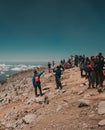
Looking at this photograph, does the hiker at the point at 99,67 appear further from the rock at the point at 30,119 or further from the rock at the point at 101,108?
the rock at the point at 30,119

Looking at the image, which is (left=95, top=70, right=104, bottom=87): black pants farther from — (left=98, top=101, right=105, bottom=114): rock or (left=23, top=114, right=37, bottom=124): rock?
(left=23, top=114, right=37, bottom=124): rock

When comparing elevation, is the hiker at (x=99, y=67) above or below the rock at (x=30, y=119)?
above

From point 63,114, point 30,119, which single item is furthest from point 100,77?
point 30,119

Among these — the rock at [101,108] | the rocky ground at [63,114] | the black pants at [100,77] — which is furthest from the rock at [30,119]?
the black pants at [100,77]


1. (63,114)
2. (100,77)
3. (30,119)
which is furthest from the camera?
(100,77)

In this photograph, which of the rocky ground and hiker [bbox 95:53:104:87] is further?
hiker [bbox 95:53:104:87]

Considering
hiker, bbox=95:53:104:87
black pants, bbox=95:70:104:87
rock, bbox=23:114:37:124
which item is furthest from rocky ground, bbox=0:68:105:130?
hiker, bbox=95:53:104:87

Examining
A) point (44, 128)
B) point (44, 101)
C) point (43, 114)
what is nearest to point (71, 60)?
point (44, 101)

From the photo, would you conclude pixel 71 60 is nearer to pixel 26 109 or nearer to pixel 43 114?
pixel 26 109

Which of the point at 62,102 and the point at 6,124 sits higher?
the point at 62,102

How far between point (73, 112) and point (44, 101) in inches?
276

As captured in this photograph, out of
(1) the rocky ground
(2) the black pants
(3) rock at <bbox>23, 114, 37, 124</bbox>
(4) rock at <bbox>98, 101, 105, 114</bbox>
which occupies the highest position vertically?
(2) the black pants

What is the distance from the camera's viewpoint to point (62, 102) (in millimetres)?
24453

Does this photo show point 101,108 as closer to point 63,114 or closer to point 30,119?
point 63,114
